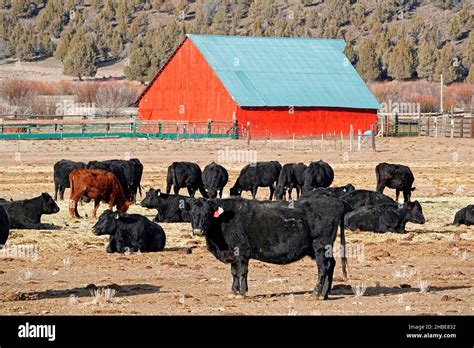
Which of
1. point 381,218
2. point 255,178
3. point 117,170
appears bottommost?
point 381,218

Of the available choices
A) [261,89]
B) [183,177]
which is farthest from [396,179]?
[261,89]

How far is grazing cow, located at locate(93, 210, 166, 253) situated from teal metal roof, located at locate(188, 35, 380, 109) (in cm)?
4463

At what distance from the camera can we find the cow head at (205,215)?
53.7 feet

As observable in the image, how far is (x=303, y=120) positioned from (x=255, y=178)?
3581 centimetres

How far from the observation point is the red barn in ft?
219

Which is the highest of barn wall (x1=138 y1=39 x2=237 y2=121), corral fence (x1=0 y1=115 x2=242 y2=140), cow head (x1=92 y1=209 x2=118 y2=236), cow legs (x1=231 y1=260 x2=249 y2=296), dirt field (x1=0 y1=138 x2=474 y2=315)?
barn wall (x1=138 y1=39 x2=237 y2=121)

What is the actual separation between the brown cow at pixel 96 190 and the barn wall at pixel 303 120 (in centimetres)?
3829

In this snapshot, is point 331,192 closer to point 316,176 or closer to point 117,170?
A: point 316,176

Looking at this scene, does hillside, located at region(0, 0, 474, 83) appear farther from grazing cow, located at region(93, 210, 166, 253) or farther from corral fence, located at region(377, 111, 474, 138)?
grazing cow, located at region(93, 210, 166, 253)

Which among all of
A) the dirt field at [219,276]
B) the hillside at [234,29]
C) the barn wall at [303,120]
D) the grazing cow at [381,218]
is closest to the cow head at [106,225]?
the dirt field at [219,276]

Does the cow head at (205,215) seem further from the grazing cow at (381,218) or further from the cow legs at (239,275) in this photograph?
the grazing cow at (381,218)

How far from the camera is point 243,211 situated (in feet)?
54.4

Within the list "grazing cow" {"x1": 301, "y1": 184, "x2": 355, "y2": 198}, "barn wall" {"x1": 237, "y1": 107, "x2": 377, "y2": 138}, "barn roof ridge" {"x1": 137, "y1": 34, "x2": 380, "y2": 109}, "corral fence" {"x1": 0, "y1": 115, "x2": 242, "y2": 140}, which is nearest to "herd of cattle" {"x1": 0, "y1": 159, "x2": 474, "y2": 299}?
"grazing cow" {"x1": 301, "y1": 184, "x2": 355, "y2": 198}

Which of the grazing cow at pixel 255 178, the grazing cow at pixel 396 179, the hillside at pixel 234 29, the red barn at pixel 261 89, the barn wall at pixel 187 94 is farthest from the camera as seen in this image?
the hillside at pixel 234 29
